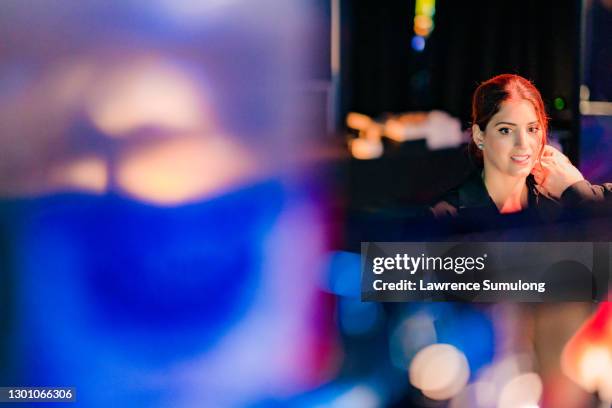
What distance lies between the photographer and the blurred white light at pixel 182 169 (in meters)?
1.72

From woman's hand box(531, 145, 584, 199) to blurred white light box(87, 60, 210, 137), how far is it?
95cm

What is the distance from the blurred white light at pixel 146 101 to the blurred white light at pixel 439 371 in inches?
36.3

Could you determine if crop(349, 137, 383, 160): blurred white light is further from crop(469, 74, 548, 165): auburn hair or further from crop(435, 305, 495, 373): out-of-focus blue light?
crop(435, 305, 495, 373): out-of-focus blue light

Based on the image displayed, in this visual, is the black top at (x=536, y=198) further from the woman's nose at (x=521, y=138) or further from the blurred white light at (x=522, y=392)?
the blurred white light at (x=522, y=392)

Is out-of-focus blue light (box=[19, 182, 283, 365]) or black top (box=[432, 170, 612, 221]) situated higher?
black top (box=[432, 170, 612, 221])

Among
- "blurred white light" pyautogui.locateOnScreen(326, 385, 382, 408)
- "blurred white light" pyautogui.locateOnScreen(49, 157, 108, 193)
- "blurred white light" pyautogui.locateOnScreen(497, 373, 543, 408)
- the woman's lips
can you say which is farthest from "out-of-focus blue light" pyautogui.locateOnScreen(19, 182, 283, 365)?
"blurred white light" pyautogui.locateOnScreen(497, 373, 543, 408)

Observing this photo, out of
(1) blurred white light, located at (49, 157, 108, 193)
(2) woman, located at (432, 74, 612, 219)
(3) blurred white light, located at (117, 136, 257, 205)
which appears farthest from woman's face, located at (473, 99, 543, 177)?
(1) blurred white light, located at (49, 157, 108, 193)

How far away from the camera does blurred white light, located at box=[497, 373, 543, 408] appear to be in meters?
1.74

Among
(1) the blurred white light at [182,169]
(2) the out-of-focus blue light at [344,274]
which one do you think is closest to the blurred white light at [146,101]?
(1) the blurred white light at [182,169]

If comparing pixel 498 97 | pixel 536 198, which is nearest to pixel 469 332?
pixel 536 198

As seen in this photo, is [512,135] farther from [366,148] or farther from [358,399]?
[358,399]

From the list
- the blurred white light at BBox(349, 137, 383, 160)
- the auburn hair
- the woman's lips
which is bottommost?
the woman's lips

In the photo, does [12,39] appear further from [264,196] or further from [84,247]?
[264,196]

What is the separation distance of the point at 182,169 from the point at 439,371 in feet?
3.06
